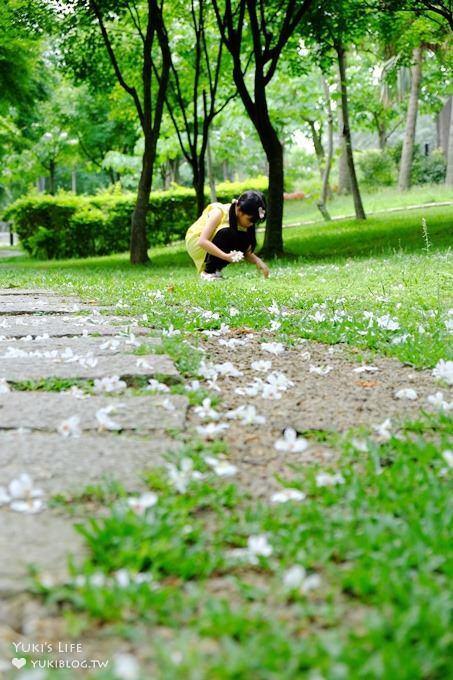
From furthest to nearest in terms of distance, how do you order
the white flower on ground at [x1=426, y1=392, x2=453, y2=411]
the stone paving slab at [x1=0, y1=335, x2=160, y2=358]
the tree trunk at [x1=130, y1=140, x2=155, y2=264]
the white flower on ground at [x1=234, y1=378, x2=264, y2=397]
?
the tree trunk at [x1=130, y1=140, x2=155, y2=264], the stone paving slab at [x1=0, y1=335, x2=160, y2=358], the white flower on ground at [x1=234, y1=378, x2=264, y2=397], the white flower on ground at [x1=426, y1=392, x2=453, y2=411]

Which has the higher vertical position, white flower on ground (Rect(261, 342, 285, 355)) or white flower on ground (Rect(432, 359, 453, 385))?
white flower on ground (Rect(432, 359, 453, 385))

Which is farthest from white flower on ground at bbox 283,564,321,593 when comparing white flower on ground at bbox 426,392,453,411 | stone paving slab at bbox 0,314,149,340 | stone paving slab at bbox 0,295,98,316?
stone paving slab at bbox 0,295,98,316

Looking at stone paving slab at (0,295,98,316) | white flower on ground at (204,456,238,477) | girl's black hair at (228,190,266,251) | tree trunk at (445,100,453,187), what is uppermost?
tree trunk at (445,100,453,187)

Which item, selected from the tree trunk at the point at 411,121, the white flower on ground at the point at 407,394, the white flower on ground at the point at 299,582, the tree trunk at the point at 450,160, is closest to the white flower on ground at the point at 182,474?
the white flower on ground at the point at 299,582

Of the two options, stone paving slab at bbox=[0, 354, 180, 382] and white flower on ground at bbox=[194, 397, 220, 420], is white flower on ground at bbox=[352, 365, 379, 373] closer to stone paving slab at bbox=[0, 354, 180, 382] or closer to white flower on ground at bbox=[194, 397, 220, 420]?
stone paving slab at bbox=[0, 354, 180, 382]

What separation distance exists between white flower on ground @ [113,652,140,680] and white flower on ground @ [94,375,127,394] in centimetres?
179

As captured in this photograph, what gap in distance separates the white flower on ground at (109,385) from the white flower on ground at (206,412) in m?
0.42

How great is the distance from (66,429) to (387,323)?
2.92 metres

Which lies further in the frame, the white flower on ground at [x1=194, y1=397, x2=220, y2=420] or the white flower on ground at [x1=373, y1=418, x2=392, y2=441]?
the white flower on ground at [x1=194, y1=397, x2=220, y2=420]

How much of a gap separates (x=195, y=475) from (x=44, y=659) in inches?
32.4

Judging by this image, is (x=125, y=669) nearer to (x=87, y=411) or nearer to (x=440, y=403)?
(x=87, y=411)

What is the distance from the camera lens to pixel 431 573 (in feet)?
5.01

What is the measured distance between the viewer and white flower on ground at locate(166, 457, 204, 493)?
1.96 m

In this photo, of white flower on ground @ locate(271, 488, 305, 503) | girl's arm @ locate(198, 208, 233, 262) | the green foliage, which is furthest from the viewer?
the green foliage
